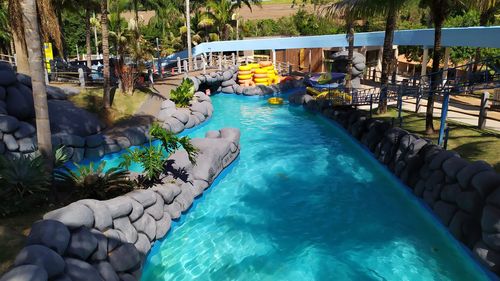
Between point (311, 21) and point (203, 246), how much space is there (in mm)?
44677

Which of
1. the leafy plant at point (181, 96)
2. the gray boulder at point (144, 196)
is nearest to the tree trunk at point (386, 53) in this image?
the leafy plant at point (181, 96)

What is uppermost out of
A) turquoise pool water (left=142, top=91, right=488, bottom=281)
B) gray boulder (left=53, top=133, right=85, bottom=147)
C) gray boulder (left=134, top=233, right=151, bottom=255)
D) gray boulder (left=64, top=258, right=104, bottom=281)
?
gray boulder (left=53, top=133, right=85, bottom=147)

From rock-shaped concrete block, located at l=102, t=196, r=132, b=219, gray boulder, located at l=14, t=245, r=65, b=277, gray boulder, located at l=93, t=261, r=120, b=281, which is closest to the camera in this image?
gray boulder, located at l=14, t=245, r=65, b=277

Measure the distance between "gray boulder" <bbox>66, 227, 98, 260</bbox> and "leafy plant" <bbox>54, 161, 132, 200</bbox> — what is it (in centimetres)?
265

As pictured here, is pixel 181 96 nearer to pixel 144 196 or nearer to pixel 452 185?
pixel 144 196

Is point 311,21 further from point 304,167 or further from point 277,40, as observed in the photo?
point 304,167

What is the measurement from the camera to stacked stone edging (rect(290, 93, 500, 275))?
26.9ft

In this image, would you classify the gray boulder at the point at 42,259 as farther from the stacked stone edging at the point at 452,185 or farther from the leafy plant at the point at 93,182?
the stacked stone edging at the point at 452,185

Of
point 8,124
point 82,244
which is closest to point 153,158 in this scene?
point 82,244

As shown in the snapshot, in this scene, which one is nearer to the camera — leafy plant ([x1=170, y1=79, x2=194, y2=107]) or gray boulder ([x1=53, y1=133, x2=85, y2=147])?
gray boulder ([x1=53, y1=133, x2=85, y2=147])

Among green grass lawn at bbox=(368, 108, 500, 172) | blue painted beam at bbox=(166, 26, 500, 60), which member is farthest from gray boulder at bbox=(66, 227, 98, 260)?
blue painted beam at bbox=(166, 26, 500, 60)

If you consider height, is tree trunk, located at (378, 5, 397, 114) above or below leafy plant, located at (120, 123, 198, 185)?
above

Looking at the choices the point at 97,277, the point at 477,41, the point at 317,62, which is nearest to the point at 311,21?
the point at 317,62

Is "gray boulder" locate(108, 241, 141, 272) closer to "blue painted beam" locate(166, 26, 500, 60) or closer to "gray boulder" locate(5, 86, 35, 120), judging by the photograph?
"gray boulder" locate(5, 86, 35, 120)
